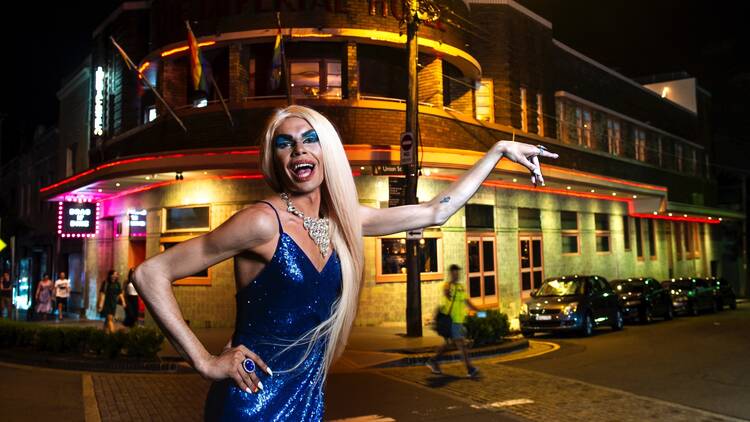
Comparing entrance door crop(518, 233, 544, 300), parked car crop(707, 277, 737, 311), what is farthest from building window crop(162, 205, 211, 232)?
parked car crop(707, 277, 737, 311)

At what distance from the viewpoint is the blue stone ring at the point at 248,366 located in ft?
6.81

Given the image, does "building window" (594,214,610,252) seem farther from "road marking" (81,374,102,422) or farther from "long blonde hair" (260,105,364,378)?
"long blonde hair" (260,105,364,378)

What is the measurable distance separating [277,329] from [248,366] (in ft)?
0.53

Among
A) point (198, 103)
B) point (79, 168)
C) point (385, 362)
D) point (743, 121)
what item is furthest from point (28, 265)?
point (743, 121)

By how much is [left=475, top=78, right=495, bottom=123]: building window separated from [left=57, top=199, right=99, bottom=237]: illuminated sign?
14684 millimetres

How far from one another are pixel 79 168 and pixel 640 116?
28.9 metres

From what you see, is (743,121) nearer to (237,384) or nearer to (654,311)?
(654,311)

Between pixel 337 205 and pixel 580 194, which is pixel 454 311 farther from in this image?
pixel 580 194

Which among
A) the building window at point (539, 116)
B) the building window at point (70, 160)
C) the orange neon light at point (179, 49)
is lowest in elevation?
the building window at point (70, 160)

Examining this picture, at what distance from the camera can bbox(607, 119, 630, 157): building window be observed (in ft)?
100

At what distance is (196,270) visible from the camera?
217 centimetres

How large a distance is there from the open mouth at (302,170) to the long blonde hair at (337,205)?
8cm

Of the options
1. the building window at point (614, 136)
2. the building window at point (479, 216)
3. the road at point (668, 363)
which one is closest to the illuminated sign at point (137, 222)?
the building window at point (479, 216)

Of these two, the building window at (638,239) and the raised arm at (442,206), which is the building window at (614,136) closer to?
the building window at (638,239)
